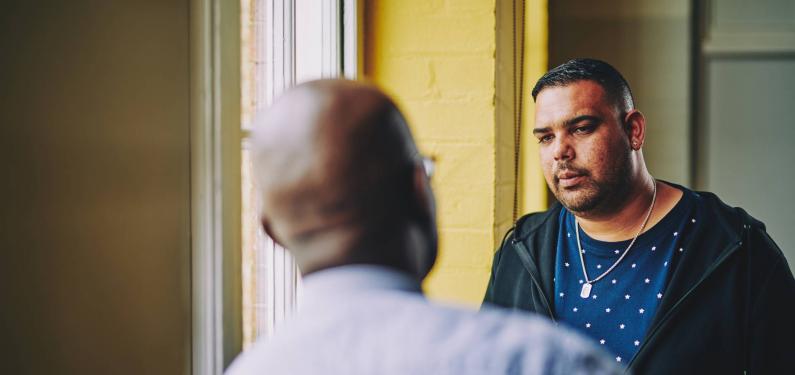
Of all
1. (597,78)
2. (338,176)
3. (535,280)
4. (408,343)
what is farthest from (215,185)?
(597,78)

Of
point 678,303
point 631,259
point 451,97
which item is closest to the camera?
point 678,303

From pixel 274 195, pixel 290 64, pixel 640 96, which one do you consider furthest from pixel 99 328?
pixel 640 96

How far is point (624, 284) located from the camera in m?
1.26

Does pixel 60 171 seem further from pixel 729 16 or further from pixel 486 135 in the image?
pixel 729 16

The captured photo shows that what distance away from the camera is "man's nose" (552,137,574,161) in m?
1.35

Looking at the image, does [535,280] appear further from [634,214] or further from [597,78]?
[597,78]

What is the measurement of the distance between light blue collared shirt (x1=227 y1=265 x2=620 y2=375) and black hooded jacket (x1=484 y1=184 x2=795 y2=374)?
78cm

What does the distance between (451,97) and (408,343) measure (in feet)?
3.93


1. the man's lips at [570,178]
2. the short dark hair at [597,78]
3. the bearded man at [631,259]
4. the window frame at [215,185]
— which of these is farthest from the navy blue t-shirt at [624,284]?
the window frame at [215,185]

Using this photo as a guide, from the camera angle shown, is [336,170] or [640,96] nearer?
[336,170]

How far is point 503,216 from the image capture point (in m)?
1.83

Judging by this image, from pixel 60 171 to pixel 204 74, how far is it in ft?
0.94

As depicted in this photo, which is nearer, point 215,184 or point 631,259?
point 215,184

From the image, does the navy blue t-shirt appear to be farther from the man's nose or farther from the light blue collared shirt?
the light blue collared shirt
